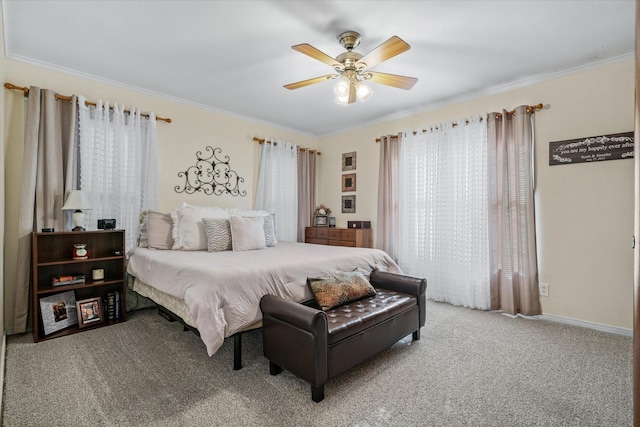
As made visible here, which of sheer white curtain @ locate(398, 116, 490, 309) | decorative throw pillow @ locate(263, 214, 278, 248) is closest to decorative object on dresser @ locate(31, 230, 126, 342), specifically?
decorative throw pillow @ locate(263, 214, 278, 248)

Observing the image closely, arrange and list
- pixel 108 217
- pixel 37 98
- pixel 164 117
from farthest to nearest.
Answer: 1. pixel 164 117
2. pixel 108 217
3. pixel 37 98

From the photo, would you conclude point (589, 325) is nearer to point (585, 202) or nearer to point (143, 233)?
point (585, 202)

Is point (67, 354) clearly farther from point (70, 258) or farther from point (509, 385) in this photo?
point (509, 385)

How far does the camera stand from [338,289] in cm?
228

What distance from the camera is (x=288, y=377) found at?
201 centimetres

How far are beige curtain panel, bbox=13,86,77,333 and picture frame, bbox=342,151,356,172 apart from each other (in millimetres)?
3578

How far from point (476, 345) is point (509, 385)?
1.93ft

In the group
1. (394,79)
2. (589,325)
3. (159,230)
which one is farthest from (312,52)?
(589,325)

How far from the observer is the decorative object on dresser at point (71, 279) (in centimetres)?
262

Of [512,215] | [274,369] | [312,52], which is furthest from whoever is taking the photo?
[512,215]

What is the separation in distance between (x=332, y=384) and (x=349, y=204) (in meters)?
3.32

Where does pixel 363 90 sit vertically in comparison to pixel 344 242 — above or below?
above

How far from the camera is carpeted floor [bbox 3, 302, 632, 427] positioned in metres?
1.61

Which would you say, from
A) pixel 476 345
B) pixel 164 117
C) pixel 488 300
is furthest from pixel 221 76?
pixel 488 300
